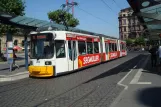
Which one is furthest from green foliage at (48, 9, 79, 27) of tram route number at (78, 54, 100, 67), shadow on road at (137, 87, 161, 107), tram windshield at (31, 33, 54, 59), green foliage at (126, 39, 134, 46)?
green foliage at (126, 39, 134, 46)

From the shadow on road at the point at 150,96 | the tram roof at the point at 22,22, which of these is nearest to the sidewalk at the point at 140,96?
the shadow on road at the point at 150,96

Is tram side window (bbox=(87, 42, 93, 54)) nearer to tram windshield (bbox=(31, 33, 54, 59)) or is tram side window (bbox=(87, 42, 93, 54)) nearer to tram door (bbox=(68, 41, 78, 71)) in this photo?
tram door (bbox=(68, 41, 78, 71))

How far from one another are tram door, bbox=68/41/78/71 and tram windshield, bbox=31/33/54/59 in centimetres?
186

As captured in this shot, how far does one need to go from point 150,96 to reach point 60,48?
305 inches

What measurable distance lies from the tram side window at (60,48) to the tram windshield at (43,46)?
0.43 metres

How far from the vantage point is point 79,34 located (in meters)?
19.5

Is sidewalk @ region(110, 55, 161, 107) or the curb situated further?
the curb

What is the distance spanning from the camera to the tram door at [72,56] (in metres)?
17.0

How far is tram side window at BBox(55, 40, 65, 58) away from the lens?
1577 centimetres

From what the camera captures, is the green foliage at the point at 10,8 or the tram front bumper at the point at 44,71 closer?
the tram front bumper at the point at 44,71

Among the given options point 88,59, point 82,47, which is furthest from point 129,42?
point 82,47

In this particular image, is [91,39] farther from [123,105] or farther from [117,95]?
[123,105]

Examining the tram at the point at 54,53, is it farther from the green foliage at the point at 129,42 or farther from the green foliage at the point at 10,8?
the green foliage at the point at 129,42

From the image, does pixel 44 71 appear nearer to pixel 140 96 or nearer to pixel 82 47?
pixel 82 47
